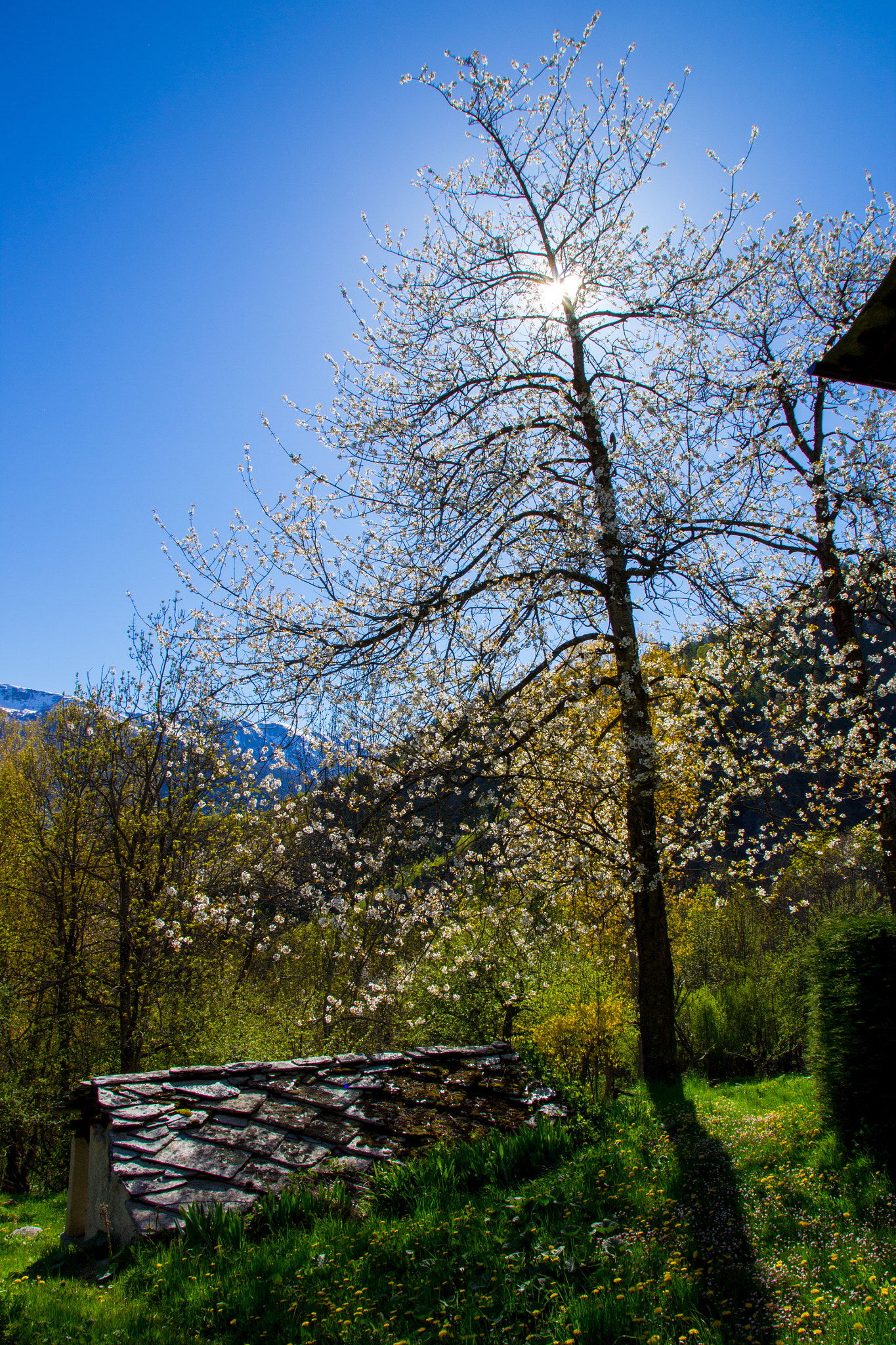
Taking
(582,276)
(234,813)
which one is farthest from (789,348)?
(234,813)

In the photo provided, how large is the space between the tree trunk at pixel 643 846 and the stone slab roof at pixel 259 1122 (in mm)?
1717

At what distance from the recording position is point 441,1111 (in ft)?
20.1

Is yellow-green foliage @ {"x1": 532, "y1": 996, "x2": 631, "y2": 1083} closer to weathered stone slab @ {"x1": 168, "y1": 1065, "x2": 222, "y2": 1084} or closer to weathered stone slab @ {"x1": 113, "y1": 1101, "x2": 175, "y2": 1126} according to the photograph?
weathered stone slab @ {"x1": 168, "y1": 1065, "x2": 222, "y2": 1084}

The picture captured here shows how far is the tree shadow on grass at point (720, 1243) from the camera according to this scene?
2967 millimetres

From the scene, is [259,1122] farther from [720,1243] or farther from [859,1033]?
[859,1033]

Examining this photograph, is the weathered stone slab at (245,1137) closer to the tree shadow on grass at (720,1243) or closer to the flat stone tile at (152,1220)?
the flat stone tile at (152,1220)

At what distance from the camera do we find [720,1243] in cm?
361

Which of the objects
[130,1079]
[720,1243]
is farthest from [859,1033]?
[130,1079]

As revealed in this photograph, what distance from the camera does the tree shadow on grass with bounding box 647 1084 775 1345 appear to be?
2.97m

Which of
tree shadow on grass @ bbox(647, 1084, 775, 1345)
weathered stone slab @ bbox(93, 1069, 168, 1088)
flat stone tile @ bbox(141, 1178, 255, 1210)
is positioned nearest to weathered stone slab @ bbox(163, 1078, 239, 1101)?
weathered stone slab @ bbox(93, 1069, 168, 1088)

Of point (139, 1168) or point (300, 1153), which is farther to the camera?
point (300, 1153)

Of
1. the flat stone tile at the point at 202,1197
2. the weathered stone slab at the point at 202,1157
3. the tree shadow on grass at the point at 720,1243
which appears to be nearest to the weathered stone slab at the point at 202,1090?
the weathered stone slab at the point at 202,1157

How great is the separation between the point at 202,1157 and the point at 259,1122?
0.60 metres

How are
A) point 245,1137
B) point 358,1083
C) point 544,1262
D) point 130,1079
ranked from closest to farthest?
point 544,1262 < point 245,1137 < point 130,1079 < point 358,1083
